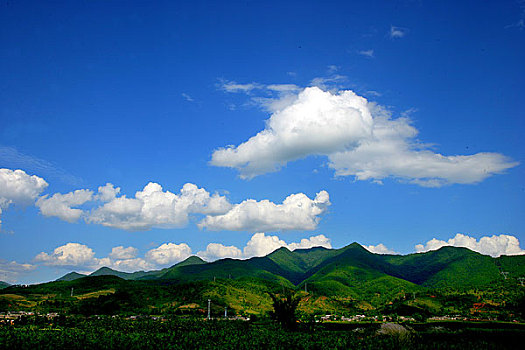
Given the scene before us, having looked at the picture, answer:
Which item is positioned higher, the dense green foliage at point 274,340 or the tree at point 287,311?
the tree at point 287,311

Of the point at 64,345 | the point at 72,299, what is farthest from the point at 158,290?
the point at 64,345

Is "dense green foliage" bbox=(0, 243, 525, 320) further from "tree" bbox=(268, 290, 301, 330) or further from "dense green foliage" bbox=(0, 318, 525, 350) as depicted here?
"tree" bbox=(268, 290, 301, 330)

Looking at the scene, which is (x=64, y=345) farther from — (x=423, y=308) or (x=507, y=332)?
(x=423, y=308)

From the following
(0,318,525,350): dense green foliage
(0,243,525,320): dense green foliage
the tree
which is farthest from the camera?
(0,243,525,320): dense green foliage

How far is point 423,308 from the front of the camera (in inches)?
3760

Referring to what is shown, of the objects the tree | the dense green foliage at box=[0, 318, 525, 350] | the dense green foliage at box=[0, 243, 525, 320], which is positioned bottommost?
the dense green foliage at box=[0, 243, 525, 320]

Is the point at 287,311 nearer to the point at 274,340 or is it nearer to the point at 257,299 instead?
the point at 274,340

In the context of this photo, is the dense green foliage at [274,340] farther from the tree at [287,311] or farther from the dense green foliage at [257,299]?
the dense green foliage at [257,299]

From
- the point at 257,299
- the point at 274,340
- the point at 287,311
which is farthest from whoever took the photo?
the point at 257,299

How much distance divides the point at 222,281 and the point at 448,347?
105508 millimetres

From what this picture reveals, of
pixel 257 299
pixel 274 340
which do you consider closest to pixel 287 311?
pixel 274 340

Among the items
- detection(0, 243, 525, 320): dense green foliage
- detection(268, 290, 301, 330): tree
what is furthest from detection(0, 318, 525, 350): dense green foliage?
detection(0, 243, 525, 320): dense green foliage

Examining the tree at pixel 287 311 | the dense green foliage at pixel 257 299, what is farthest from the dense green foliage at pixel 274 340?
the dense green foliage at pixel 257 299

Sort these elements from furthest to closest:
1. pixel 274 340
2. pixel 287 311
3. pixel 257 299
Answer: pixel 257 299 → pixel 287 311 → pixel 274 340
